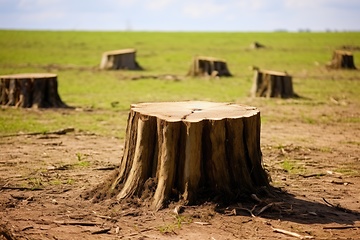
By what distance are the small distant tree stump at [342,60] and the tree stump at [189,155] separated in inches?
880

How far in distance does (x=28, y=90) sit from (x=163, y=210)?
9088mm

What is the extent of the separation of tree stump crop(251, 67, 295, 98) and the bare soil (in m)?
6.63

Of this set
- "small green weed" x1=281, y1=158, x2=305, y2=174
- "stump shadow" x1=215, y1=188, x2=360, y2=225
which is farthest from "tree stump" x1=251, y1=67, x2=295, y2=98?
"stump shadow" x1=215, y1=188, x2=360, y2=225

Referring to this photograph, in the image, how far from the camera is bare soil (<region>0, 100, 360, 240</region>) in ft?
18.9

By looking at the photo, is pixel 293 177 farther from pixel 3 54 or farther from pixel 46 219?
pixel 3 54

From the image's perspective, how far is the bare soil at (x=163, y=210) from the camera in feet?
18.9

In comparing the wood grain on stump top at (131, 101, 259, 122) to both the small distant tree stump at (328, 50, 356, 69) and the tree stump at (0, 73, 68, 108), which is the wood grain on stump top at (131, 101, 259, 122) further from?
the small distant tree stump at (328, 50, 356, 69)

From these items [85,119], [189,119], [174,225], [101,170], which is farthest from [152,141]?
[85,119]

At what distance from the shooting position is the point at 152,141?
6.64 meters

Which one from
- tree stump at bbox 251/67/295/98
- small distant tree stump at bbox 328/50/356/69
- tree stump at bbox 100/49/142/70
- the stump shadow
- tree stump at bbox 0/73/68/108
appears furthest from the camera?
small distant tree stump at bbox 328/50/356/69

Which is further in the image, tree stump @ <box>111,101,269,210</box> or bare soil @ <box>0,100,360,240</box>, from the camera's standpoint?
tree stump @ <box>111,101,269,210</box>

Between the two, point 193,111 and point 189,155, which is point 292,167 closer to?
point 193,111

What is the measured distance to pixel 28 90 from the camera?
14.5m

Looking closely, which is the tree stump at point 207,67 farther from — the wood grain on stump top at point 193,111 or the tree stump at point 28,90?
the wood grain on stump top at point 193,111
